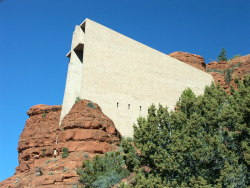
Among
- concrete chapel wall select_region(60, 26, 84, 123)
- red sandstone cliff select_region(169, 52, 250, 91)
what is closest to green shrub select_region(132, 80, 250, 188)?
concrete chapel wall select_region(60, 26, 84, 123)

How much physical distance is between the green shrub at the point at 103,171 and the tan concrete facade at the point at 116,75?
5591 mm

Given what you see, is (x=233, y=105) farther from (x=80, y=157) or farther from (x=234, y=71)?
(x=234, y=71)

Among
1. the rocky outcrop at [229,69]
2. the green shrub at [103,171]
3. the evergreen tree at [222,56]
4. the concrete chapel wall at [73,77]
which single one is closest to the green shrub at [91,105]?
the concrete chapel wall at [73,77]

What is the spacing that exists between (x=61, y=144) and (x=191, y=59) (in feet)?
88.3

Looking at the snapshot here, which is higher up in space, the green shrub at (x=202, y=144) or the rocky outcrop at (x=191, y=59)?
the rocky outcrop at (x=191, y=59)

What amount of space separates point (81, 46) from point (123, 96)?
5.32 meters

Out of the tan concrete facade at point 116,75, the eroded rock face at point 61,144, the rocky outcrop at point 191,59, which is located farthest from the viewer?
the rocky outcrop at point 191,59

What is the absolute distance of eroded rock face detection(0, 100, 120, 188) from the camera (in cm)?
1825

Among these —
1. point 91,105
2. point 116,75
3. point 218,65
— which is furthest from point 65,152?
point 218,65

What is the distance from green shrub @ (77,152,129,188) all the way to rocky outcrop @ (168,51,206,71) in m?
27.1

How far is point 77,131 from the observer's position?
20.7 metres

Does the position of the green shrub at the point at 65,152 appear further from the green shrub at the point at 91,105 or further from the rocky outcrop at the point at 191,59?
the rocky outcrop at the point at 191,59

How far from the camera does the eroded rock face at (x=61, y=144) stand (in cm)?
1825

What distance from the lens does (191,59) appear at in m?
42.8
